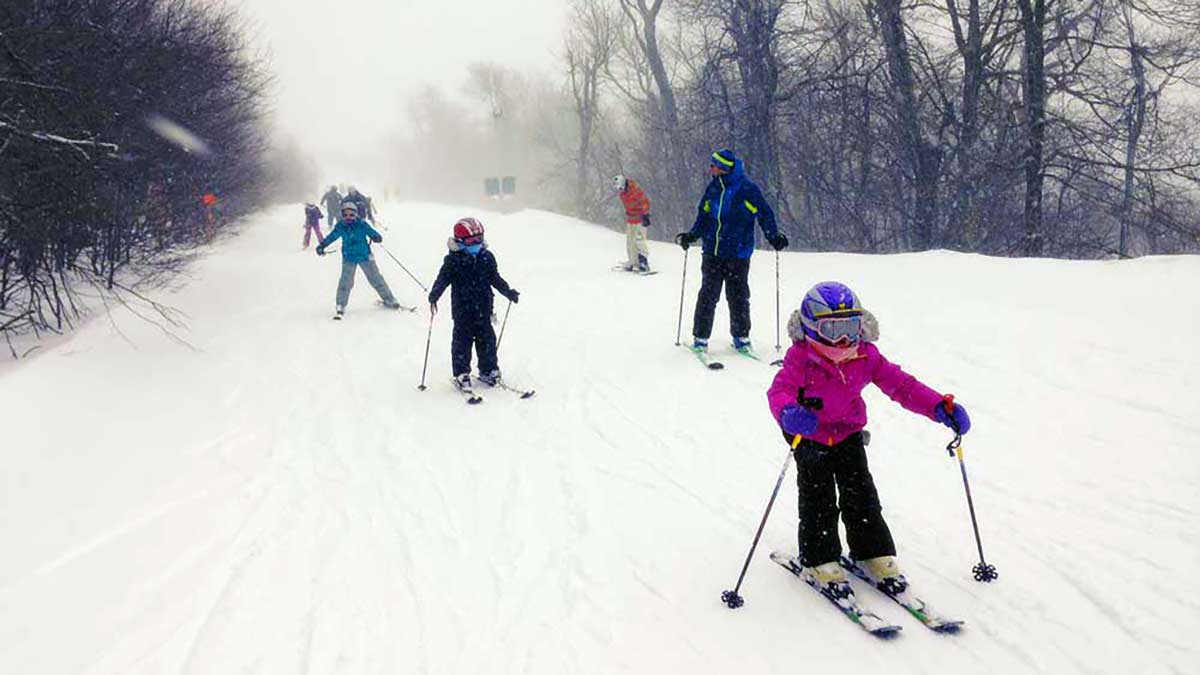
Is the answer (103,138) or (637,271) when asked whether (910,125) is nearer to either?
(637,271)

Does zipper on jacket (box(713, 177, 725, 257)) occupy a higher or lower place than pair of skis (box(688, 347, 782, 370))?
higher

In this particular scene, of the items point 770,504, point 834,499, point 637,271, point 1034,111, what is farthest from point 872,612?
point 1034,111

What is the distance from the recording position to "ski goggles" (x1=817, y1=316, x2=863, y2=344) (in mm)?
3258

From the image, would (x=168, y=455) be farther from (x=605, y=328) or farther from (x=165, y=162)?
(x=165, y=162)

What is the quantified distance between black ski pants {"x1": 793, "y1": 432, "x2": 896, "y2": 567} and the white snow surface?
0.26 meters

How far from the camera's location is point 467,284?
7.18 meters

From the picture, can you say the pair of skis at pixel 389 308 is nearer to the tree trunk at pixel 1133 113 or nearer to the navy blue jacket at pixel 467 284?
the navy blue jacket at pixel 467 284

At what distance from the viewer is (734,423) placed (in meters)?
5.83

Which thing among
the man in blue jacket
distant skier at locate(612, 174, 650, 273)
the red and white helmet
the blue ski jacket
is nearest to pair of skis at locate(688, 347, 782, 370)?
the man in blue jacket

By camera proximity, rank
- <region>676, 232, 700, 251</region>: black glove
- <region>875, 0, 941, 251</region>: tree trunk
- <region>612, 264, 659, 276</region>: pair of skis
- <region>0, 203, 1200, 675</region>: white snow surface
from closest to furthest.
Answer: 1. <region>0, 203, 1200, 675</region>: white snow surface
2. <region>676, 232, 700, 251</region>: black glove
3. <region>612, 264, 659, 276</region>: pair of skis
4. <region>875, 0, 941, 251</region>: tree trunk

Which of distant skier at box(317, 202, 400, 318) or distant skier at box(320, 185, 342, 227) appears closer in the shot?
distant skier at box(317, 202, 400, 318)

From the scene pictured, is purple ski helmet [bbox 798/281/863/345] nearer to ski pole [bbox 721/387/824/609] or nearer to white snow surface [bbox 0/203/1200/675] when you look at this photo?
ski pole [bbox 721/387/824/609]

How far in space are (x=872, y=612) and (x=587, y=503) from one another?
1.98 m

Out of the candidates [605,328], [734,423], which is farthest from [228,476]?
[605,328]
